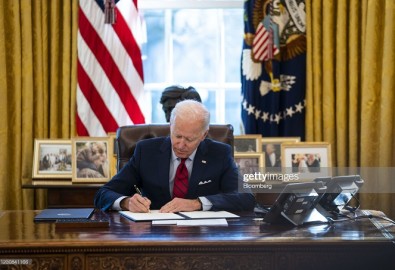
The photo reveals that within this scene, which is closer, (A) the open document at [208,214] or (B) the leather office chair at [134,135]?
(A) the open document at [208,214]

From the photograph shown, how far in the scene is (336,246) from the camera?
9.14 ft

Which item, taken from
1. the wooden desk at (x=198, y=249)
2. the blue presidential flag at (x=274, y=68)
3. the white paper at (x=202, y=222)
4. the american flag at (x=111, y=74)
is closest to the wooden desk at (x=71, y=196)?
the american flag at (x=111, y=74)

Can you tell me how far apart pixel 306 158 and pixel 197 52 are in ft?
4.20

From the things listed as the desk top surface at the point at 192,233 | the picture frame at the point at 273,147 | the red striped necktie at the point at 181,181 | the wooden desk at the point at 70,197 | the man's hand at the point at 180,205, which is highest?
the picture frame at the point at 273,147

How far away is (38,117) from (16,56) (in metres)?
0.47

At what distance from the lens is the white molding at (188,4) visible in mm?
5553

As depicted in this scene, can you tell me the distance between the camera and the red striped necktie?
148 inches

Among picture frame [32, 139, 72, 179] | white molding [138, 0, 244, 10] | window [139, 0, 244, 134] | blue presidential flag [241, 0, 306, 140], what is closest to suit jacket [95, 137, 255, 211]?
picture frame [32, 139, 72, 179]

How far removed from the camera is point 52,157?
515 centimetres

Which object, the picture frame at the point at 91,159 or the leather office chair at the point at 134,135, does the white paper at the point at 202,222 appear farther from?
the picture frame at the point at 91,159

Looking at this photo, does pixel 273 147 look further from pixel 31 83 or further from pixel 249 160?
pixel 31 83

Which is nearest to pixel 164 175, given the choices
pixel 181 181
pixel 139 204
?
pixel 181 181

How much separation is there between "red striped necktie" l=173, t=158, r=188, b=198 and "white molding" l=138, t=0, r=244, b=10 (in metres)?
2.10

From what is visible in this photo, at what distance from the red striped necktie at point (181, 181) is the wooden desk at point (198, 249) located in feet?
2.76
